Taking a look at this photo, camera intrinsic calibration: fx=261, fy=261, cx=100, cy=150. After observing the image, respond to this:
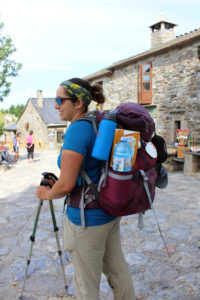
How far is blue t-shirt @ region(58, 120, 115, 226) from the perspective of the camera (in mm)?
1564

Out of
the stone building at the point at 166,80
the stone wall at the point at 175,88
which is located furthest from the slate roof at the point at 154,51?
the stone wall at the point at 175,88

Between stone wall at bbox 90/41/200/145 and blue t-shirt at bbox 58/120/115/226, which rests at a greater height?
stone wall at bbox 90/41/200/145

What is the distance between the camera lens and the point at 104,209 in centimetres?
166

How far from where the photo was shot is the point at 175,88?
1248 centimetres

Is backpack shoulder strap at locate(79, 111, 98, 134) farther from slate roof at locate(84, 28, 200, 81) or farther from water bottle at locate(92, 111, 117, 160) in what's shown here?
slate roof at locate(84, 28, 200, 81)

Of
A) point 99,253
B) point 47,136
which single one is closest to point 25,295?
point 99,253

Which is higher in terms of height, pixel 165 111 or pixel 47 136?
pixel 165 111

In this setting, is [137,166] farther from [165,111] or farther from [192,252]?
[165,111]

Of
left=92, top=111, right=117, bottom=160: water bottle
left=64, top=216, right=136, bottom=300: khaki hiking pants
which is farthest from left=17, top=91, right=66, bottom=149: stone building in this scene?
left=92, top=111, right=117, bottom=160: water bottle

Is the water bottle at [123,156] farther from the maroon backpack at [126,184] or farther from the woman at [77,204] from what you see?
the woman at [77,204]

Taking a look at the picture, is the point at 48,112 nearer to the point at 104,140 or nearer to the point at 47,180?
the point at 47,180

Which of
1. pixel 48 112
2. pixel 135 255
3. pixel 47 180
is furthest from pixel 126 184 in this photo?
pixel 48 112

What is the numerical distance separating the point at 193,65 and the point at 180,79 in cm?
88

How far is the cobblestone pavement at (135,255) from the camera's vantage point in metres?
2.71
